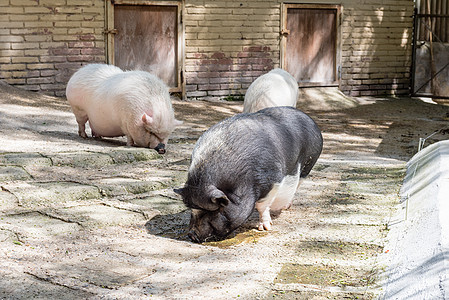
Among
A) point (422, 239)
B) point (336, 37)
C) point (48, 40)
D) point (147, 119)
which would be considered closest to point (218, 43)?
point (336, 37)

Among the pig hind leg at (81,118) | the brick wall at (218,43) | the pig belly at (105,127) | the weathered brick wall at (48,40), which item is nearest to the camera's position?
the pig belly at (105,127)

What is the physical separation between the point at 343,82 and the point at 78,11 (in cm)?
694

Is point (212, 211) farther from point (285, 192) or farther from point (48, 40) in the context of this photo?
point (48, 40)

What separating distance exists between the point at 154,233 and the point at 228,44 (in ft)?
34.0

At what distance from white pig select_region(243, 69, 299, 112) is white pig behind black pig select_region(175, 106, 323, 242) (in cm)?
375

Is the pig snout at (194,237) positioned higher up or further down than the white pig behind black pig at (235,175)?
further down

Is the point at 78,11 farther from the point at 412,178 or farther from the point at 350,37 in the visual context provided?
the point at 412,178

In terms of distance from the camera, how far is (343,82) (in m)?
15.8

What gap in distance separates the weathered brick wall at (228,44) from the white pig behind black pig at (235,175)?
9.61m

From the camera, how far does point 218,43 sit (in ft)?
46.1

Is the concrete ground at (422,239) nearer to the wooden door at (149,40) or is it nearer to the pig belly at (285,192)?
the pig belly at (285,192)

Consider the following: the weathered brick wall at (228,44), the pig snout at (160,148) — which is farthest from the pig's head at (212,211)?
the weathered brick wall at (228,44)

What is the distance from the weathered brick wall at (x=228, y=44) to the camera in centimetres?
1380

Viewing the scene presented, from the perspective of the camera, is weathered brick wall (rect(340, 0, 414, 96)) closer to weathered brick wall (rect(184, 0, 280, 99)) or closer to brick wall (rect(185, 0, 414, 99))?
brick wall (rect(185, 0, 414, 99))
